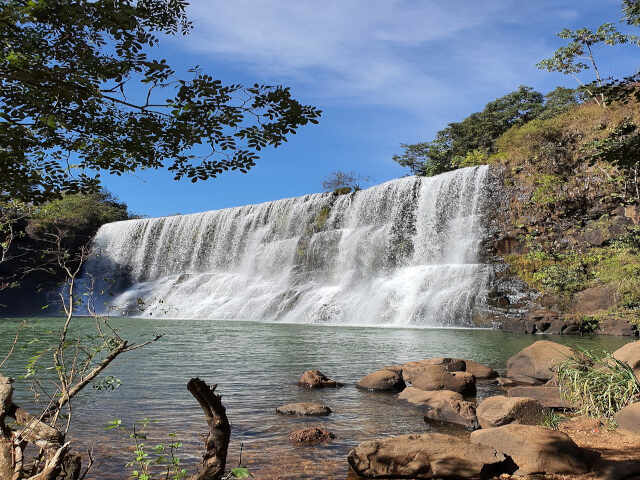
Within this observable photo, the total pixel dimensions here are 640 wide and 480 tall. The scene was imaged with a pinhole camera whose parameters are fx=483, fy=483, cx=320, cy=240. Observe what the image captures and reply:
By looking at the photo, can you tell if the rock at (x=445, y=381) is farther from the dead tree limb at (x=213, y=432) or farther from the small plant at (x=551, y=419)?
the dead tree limb at (x=213, y=432)

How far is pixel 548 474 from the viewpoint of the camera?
14.0 ft

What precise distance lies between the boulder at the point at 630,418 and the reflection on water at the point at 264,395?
1.79 metres

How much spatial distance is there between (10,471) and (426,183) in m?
27.6

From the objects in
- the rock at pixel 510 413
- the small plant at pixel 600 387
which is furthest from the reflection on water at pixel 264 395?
the small plant at pixel 600 387

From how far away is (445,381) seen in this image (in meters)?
7.85

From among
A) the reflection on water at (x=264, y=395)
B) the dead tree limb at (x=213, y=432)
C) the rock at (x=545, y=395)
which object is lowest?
the reflection on water at (x=264, y=395)

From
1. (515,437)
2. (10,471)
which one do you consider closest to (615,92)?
(515,437)

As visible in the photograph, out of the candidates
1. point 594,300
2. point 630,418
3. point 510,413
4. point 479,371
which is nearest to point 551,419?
point 510,413

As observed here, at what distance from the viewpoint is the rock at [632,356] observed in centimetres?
651

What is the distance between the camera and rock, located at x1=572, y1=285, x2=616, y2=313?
18.3 metres

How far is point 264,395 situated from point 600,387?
15.6ft

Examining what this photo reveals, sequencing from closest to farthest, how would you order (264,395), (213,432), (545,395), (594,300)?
(213,432), (545,395), (264,395), (594,300)

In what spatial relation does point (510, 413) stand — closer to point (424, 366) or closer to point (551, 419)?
point (551, 419)

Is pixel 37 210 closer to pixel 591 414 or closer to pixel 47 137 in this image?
pixel 47 137
